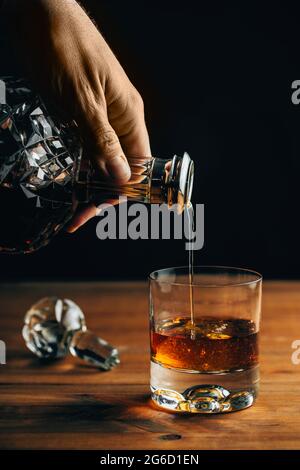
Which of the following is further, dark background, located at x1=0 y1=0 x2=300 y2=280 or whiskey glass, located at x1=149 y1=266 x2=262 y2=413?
dark background, located at x1=0 y1=0 x2=300 y2=280

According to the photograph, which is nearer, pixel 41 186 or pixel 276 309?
pixel 41 186

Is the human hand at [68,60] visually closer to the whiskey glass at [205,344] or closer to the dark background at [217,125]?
the whiskey glass at [205,344]

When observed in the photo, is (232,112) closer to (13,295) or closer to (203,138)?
(203,138)

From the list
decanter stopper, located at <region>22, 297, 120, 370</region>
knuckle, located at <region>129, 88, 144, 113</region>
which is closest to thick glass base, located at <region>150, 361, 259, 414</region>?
decanter stopper, located at <region>22, 297, 120, 370</region>

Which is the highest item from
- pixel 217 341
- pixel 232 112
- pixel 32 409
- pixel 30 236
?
pixel 232 112

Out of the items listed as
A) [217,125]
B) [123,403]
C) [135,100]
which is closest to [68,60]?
[135,100]

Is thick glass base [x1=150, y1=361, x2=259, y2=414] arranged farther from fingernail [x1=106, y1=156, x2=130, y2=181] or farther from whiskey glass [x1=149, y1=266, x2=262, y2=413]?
fingernail [x1=106, y1=156, x2=130, y2=181]

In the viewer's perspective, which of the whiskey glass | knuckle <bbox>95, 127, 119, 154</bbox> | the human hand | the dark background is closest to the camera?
the whiskey glass

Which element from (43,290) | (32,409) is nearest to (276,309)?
(43,290)

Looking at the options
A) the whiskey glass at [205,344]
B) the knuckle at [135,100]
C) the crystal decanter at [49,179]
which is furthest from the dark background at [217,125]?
the whiskey glass at [205,344]
